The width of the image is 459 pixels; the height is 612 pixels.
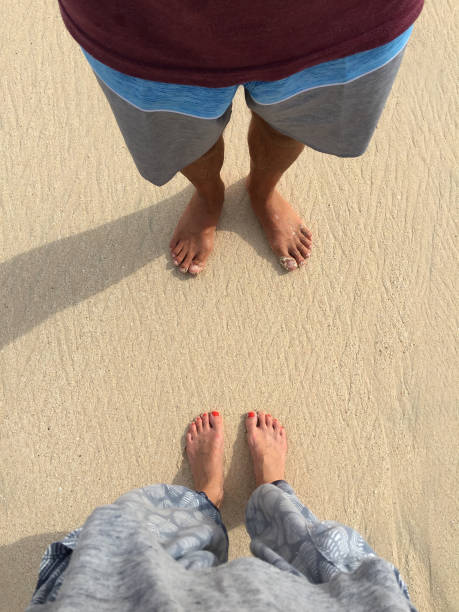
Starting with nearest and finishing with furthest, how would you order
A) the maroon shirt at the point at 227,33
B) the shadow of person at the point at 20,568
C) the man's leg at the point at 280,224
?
the maroon shirt at the point at 227,33, the shadow of person at the point at 20,568, the man's leg at the point at 280,224

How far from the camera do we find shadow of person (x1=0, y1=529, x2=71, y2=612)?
1252 millimetres

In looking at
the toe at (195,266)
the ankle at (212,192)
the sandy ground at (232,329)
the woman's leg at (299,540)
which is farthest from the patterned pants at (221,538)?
the ankle at (212,192)

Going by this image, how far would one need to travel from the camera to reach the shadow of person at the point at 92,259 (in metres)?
1.44

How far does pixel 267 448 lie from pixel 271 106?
0.81 meters

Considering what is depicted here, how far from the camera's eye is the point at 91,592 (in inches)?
23.4

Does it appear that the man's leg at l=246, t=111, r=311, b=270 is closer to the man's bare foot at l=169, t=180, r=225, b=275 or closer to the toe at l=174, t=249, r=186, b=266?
the man's bare foot at l=169, t=180, r=225, b=275

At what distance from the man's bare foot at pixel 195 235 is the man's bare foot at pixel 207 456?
0.42 m

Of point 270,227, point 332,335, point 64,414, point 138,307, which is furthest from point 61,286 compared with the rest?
point 332,335

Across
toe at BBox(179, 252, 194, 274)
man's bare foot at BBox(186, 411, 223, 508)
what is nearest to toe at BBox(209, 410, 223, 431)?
man's bare foot at BBox(186, 411, 223, 508)

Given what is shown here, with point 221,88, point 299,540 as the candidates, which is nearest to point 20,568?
point 299,540

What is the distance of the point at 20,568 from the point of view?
1.27m

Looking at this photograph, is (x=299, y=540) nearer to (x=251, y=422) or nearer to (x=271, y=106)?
(x=251, y=422)

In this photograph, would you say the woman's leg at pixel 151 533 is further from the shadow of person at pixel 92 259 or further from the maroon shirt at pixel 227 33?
the maroon shirt at pixel 227 33

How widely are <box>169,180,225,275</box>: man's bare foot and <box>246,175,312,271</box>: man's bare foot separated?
0.12 meters
